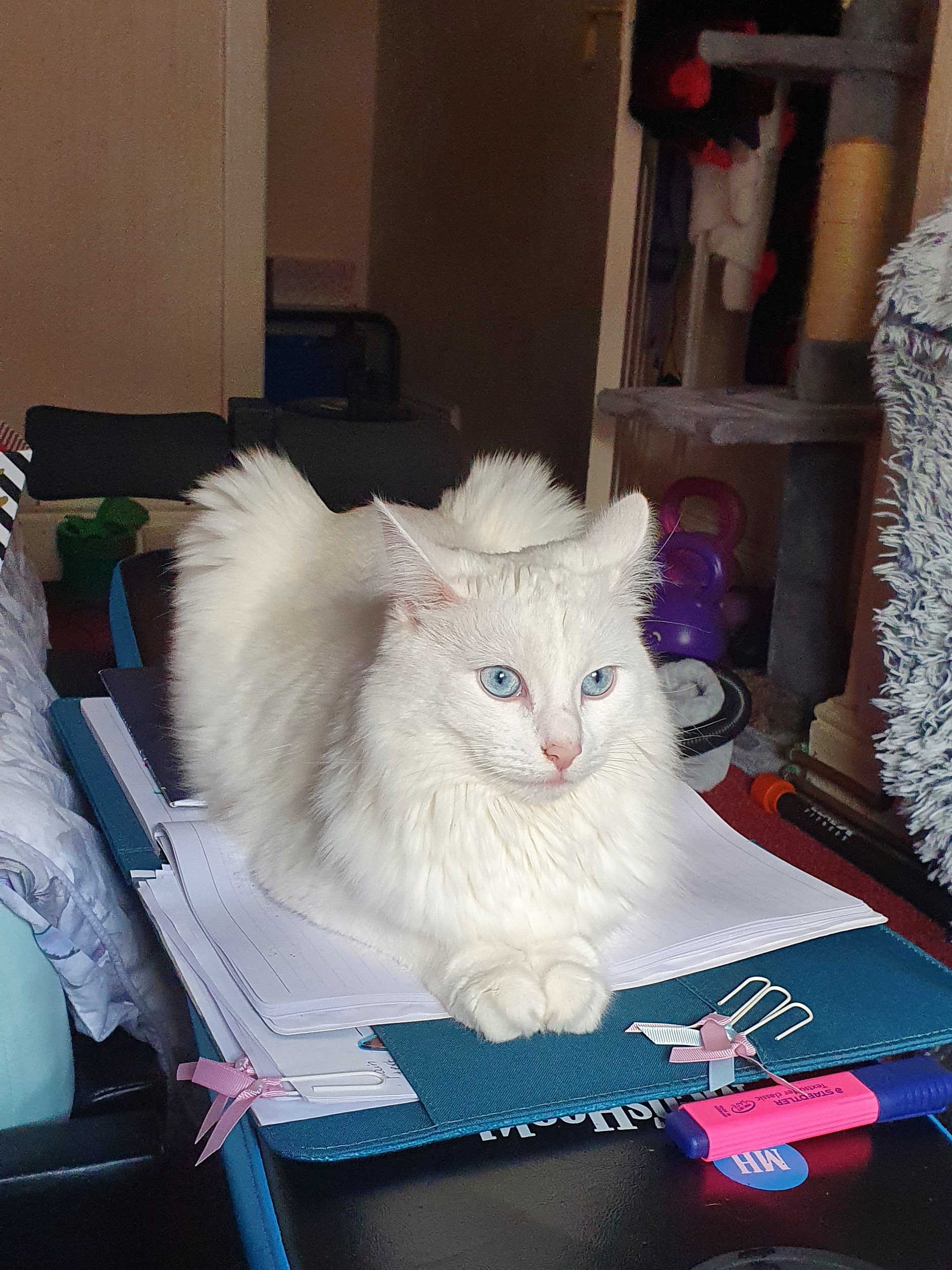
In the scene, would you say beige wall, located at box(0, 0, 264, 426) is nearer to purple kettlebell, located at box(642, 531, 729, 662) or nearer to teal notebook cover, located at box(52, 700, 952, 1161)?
purple kettlebell, located at box(642, 531, 729, 662)

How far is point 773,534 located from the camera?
318 cm

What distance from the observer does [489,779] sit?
901 millimetres

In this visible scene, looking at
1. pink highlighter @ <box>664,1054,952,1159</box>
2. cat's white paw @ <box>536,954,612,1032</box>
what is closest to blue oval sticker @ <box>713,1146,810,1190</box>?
pink highlighter @ <box>664,1054,952,1159</box>

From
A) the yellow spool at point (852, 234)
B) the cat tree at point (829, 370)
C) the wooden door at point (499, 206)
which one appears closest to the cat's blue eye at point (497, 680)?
the cat tree at point (829, 370)

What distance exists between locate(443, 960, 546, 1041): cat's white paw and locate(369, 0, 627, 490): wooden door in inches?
121

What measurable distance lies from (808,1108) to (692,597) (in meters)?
1.80

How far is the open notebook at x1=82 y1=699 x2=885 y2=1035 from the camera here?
86 cm

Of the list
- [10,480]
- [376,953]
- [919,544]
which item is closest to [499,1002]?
[376,953]

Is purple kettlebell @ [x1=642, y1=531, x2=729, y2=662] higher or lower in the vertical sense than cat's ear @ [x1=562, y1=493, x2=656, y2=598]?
lower

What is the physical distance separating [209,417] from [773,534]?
6.43ft

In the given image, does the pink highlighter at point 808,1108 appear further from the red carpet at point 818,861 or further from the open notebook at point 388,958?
the red carpet at point 818,861

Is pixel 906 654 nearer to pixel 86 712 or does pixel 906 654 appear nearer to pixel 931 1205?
pixel 931 1205

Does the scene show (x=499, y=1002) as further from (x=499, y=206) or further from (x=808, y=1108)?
(x=499, y=206)

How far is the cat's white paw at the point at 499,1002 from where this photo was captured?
2.71 feet
